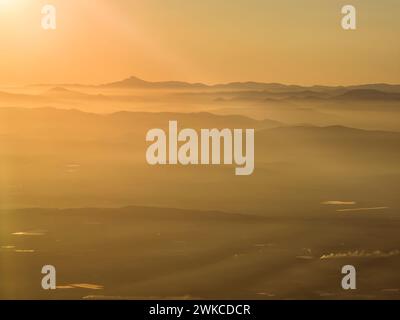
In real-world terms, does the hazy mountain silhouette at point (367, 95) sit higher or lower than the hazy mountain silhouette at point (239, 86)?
lower

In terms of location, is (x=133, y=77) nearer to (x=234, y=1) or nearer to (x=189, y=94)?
(x=189, y=94)

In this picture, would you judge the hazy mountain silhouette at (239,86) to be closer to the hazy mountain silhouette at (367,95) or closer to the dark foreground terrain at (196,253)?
the hazy mountain silhouette at (367,95)

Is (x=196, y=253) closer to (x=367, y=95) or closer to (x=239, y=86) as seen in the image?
(x=239, y=86)

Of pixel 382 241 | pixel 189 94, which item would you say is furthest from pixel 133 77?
pixel 382 241

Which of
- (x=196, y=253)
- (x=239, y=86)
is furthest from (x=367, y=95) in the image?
(x=196, y=253)

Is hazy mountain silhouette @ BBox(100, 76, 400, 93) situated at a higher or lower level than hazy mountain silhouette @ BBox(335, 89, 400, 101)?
higher

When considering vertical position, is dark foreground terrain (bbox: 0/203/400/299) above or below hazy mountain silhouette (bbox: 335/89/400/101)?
below

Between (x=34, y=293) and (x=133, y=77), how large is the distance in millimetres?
1238

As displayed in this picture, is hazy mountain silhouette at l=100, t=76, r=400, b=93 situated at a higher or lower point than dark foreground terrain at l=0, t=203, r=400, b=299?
higher

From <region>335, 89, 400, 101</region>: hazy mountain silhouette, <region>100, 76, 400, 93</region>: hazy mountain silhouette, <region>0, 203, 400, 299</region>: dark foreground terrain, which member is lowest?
<region>0, 203, 400, 299</region>: dark foreground terrain

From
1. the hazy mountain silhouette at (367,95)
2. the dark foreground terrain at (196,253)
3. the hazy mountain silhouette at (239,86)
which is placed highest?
the hazy mountain silhouette at (239,86)

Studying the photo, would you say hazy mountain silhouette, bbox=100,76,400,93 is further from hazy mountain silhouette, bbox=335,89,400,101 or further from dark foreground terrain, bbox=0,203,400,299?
dark foreground terrain, bbox=0,203,400,299

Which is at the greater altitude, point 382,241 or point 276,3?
point 276,3
